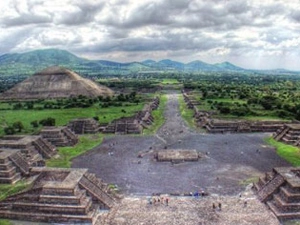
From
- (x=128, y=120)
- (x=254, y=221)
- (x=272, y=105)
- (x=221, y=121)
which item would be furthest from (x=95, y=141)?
(x=272, y=105)

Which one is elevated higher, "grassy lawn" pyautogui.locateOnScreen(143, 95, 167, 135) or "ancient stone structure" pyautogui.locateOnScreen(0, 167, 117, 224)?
"ancient stone structure" pyautogui.locateOnScreen(0, 167, 117, 224)

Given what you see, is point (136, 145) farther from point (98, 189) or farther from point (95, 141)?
point (98, 189)

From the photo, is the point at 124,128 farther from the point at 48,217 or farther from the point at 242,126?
the point at 48,217

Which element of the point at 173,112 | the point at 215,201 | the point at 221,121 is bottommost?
the point at 173,112

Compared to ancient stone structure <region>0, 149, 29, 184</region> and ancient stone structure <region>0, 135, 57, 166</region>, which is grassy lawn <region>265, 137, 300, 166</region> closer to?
ancient stone structure <region>0, 135, 57, 166</region>

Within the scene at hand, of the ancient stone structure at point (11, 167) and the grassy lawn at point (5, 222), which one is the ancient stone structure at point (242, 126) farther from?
the grassy lawn at point (5, 222)

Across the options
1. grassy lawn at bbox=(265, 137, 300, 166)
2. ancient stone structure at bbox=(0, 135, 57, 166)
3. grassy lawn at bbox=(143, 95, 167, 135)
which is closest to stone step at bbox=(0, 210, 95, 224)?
ancient stone structure at bbox=(0, 135, 57, 166)
